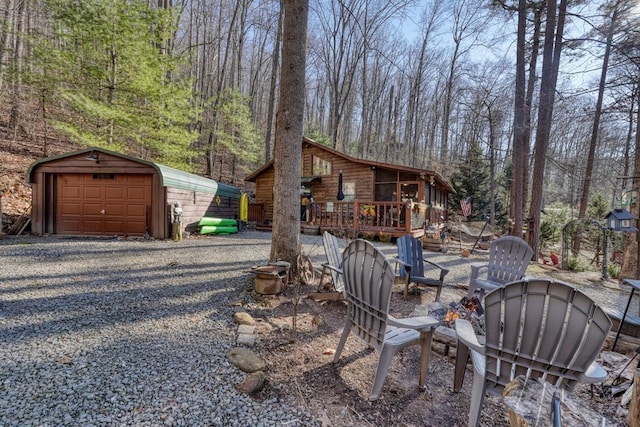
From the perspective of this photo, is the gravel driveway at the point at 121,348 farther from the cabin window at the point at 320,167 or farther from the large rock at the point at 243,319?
the cabin window at the point at 320,167

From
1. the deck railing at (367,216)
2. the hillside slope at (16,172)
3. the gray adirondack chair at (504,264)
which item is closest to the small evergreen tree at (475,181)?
the deck railing at (367,216)

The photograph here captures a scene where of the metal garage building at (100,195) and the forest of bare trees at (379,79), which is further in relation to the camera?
the metal garage building at (100,195)

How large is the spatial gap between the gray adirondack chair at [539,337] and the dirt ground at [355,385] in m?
0.20

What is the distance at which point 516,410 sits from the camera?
1.18 m

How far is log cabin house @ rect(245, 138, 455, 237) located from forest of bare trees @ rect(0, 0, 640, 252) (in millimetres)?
3182

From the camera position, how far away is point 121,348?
2.24 meters

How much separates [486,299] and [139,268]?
17.2ft

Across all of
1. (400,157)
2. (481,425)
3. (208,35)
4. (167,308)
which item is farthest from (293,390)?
(400,157)

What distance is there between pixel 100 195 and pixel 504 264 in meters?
10.3

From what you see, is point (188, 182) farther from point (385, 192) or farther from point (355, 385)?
point (355, 385)

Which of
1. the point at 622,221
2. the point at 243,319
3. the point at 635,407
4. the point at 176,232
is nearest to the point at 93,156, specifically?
the point at 176,232

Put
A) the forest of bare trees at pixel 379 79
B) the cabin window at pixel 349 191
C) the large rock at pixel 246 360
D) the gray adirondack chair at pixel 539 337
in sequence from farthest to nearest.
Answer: the cabin window at pixel 349 191 → the forest of bare trees at pixel 379 79 → the large rock at pixel 246 360 → the gray adirondack chair at pixel 539 337

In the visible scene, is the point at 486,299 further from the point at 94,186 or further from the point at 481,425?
the point at 94,186

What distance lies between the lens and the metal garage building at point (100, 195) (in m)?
8.16
